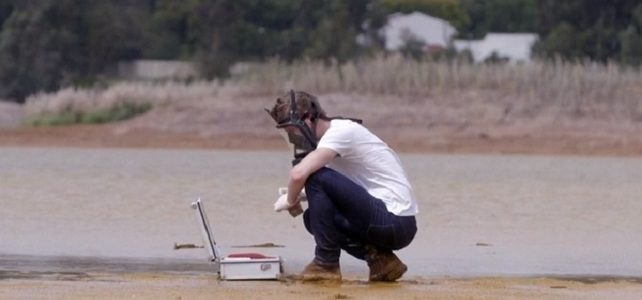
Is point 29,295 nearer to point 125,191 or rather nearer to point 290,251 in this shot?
point 290,251

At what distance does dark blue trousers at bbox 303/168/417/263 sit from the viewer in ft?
25.7

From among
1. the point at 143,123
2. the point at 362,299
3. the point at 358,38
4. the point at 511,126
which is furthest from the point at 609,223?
the point at 358,38

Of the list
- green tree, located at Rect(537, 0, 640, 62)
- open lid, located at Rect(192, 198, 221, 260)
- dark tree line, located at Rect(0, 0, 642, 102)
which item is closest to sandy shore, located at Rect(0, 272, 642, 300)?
open lid, located at Rect(192, 198, 221, 260)

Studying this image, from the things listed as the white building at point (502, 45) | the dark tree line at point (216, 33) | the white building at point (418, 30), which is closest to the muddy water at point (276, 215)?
the dark tree line at point (216, 33)

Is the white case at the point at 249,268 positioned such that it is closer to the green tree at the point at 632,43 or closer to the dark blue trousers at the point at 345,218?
the dark blue trousers at the point at 345,218

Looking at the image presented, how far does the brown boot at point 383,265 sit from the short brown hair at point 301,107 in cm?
Result: 76

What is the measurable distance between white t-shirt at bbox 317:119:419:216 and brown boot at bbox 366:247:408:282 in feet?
0.92

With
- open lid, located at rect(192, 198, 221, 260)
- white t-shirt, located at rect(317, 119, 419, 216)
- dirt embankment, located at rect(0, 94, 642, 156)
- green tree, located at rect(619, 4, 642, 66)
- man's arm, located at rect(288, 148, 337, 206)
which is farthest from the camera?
green tree, located at rect(619, 4, 642, 66)

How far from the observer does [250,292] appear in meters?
7.55

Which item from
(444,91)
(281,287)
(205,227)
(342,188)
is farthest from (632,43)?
(281,287)

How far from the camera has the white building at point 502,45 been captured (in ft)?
177

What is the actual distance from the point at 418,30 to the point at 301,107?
5038cm

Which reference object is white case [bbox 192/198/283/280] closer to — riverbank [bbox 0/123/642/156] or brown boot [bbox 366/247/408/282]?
brown boot [bbox 366/247/408/282]

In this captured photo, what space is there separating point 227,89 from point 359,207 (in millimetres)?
25532
